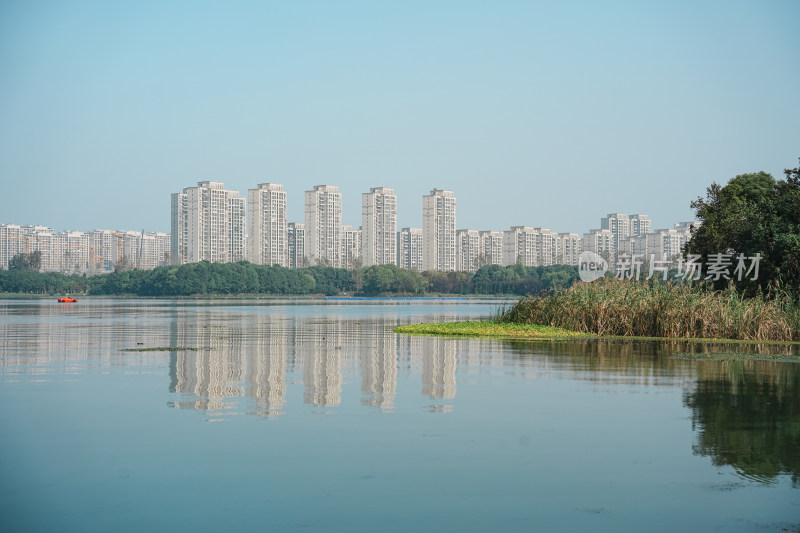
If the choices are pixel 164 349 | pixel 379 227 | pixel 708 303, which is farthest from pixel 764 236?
pixel 379 227

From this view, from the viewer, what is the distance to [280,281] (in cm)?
14650

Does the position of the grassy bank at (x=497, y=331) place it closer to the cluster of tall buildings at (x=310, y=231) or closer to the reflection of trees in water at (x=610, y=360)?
the reflection of trees in water at (x=610, y=360)

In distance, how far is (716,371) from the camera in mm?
15602

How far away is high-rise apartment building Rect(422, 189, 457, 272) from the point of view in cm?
19162

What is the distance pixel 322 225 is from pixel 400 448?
18203 cm

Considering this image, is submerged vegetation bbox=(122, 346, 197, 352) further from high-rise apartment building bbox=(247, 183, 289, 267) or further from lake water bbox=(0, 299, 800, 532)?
high-rise apartment building bbox=(247, 183, 289, 267)

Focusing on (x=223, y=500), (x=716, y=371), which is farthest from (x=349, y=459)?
(x=716, y=371)

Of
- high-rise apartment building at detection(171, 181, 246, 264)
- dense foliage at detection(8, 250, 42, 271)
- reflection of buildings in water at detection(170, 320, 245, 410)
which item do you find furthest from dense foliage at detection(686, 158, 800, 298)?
dense foliage at detection(8, 250, 42, 271)

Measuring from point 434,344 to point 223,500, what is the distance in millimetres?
16694

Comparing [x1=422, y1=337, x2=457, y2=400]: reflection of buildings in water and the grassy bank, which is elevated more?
the grassy bank

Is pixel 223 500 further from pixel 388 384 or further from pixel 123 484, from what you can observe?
pixel 388 384

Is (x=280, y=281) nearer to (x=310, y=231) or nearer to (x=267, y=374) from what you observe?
(x=310, y=231)

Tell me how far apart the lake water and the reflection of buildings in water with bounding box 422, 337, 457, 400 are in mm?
92

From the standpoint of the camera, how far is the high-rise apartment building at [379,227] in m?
187
